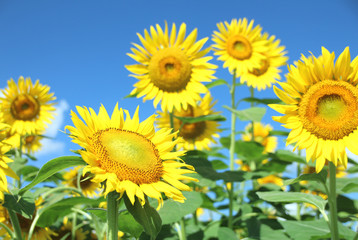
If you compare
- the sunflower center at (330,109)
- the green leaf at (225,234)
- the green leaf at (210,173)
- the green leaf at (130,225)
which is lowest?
the green leaf at (225,234)

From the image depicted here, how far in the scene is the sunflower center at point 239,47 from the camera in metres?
4.85

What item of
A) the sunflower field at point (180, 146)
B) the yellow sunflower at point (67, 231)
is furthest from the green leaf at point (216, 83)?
the yellow sunflower at point (67, 231)

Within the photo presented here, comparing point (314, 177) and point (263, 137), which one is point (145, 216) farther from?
point (263, 137)

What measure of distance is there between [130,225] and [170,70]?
83.9 inches

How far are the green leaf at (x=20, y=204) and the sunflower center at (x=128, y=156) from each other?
0.55m

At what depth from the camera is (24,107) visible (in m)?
5.68

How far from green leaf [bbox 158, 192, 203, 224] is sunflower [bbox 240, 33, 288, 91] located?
2759 mm

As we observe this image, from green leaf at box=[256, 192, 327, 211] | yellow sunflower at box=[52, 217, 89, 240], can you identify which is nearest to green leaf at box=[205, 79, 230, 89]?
green leaf at box=[256, 192, 327, 211]

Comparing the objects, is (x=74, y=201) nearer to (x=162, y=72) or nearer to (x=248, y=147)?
(x=162, y=72)

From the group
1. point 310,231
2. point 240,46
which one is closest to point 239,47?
point 240,46

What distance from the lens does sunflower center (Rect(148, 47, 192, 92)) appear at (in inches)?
156

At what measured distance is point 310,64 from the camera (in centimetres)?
248

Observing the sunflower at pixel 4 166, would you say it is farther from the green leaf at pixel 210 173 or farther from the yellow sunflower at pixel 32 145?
the yellow sunflower at pixel 32 145

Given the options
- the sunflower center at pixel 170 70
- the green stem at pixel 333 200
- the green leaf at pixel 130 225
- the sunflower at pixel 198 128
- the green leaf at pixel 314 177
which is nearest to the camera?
the green leaf at pixel 130 225
